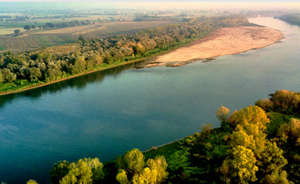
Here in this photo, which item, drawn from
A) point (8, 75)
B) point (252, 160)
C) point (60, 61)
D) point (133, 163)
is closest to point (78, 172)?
point (133, 163)

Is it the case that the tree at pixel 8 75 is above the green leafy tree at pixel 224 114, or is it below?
above

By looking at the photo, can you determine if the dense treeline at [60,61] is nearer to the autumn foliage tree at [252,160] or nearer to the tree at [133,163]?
the tree at [133,163]

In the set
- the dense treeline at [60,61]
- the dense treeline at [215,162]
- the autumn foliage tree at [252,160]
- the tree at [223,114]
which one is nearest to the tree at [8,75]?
the dense treeline at [60,61]

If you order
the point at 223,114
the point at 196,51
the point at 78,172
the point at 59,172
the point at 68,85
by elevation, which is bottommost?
the point at 68,85

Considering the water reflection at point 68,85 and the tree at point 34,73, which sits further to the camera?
the tree at point 34,73

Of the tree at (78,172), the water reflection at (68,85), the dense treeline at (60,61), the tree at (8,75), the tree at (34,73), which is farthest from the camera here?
the dense treeline at (60,61)

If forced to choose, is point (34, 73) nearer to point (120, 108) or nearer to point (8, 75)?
point (8, 75)
